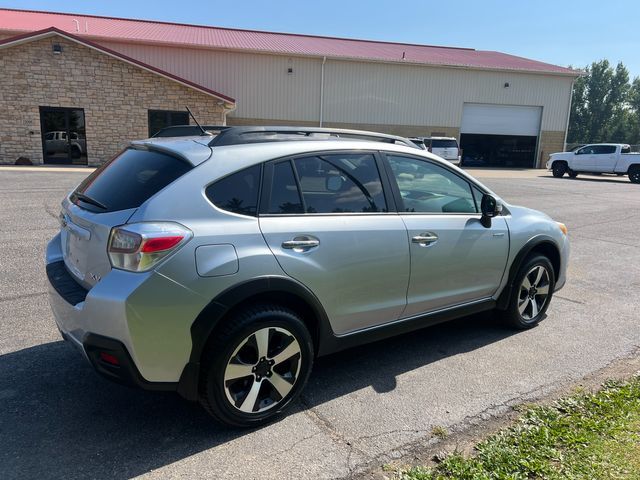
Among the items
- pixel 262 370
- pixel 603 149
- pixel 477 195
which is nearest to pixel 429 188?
pixel 477 195

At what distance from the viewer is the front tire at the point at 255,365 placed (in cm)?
274

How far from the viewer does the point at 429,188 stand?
13.1ft

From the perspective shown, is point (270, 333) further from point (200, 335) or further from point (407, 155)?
point (407, 155)

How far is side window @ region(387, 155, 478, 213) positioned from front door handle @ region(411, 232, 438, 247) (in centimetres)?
20

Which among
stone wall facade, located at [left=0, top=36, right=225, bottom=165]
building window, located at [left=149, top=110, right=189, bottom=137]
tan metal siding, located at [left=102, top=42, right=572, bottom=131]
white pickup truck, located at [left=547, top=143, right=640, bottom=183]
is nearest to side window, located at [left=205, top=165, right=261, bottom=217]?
stone wall facade, located at [left=0, top=36, right=225, bottom=165]

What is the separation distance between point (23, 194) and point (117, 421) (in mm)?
10515

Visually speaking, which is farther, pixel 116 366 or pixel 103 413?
pixel 103 413

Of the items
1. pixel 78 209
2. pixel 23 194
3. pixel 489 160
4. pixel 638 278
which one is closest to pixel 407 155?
pixel 78 209

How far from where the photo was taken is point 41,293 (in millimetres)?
5012

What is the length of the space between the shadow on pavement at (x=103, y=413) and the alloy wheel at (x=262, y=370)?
→ 226 millimetres

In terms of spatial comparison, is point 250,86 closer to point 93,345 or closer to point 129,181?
point 129,181

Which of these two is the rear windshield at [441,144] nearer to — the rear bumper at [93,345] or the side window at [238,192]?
the side window at [238,192]

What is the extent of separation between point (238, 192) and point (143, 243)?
0.65 metres

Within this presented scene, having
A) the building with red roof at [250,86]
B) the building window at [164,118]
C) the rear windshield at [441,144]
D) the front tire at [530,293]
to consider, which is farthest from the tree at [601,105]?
the front tire at [530,293]
